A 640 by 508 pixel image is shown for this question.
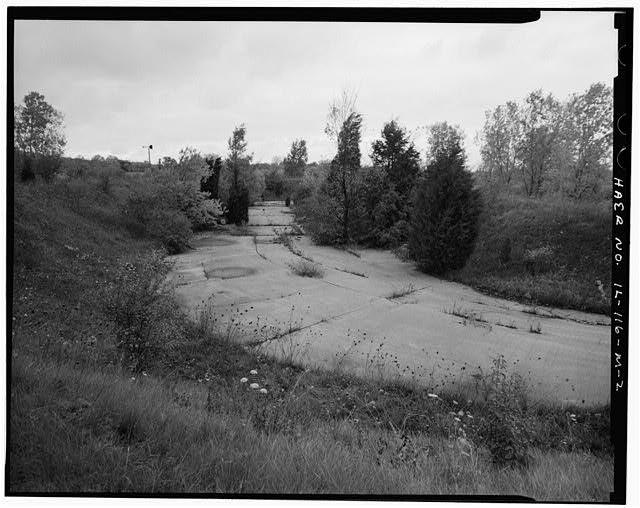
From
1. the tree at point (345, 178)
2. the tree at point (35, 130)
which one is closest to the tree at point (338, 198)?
the tree at point (345, 178)

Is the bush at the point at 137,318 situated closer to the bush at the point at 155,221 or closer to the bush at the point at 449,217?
the bush at the point at 449,217

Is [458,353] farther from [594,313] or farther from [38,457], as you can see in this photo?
[38,457]

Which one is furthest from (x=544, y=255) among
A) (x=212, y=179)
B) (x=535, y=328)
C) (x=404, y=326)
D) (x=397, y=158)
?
(x=212, y=179)

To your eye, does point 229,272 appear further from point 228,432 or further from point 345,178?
point 345,178

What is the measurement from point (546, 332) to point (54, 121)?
5.44 metres

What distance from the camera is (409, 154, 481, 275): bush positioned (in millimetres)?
7535

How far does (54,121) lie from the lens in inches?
95.7

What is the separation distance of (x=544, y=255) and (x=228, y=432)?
5526 mm

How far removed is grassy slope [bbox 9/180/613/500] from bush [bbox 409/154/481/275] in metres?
4.74

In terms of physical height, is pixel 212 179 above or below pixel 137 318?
above

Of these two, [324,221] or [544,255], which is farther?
[324,221]

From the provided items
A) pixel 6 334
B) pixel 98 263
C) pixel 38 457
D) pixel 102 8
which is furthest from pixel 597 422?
pixel 98 263

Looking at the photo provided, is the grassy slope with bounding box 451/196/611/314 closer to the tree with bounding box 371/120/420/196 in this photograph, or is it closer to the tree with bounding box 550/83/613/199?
the tree with bounding box 550/83/613/199

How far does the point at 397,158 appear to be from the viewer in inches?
463
